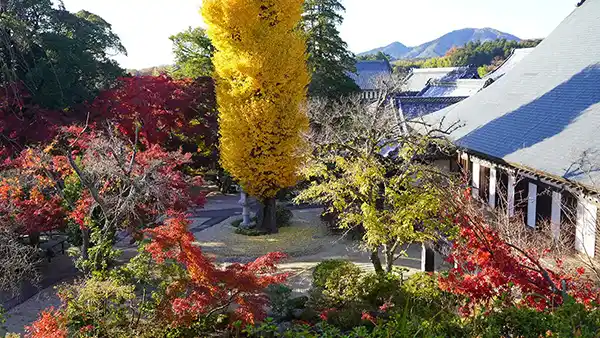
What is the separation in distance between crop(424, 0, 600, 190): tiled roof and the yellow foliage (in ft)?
15.8

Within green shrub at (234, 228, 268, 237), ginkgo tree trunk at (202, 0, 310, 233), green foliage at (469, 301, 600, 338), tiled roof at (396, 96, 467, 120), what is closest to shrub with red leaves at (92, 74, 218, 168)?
ginkgo tree trunk at (202, 0, 310, 233)

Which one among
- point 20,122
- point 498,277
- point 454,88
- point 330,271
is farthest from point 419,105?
point 20,122

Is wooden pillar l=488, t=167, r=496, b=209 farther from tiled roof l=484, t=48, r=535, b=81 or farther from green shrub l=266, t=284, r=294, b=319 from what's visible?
tiled roof l=484, t=48, r=535, b=81

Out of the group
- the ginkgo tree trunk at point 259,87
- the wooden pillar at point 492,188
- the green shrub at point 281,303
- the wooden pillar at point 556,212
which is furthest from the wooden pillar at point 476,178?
the green shrub at point 281,303

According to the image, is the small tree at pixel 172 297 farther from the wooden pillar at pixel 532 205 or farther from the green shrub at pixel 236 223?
the green shrub at pixel 236 223

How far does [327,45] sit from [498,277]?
1894 centimetres

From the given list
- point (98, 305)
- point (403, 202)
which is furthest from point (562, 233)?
point (98, 305)

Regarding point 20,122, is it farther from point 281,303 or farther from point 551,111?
point 551,111

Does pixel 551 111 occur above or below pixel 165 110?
below

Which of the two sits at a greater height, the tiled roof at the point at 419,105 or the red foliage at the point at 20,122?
the red foliage at the point at 20,122

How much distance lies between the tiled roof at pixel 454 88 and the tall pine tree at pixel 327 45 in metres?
4.45

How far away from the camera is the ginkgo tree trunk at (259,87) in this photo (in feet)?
46.8

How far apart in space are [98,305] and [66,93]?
39.1 feet

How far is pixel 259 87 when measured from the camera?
14516 millimetres
